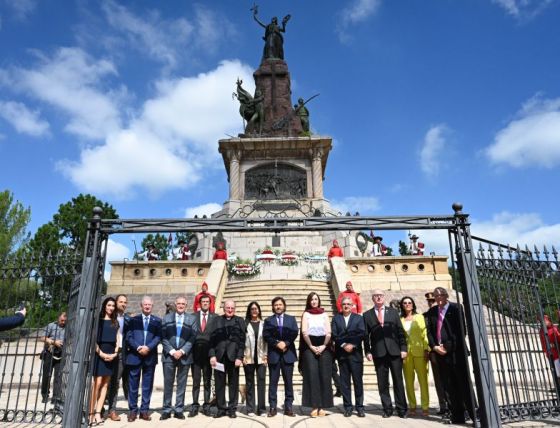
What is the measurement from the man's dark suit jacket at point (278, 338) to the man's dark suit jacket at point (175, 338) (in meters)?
1.27

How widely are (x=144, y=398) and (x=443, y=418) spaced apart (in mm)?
4435

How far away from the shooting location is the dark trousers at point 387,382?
6137 millimetres

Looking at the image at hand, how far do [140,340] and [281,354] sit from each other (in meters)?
2.26

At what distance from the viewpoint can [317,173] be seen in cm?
2358

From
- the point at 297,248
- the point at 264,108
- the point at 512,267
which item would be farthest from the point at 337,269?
the point at 264,108

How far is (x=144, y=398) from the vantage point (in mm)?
6176

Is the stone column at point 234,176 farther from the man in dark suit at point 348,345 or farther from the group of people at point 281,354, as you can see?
the man in dark suit at point 348,345

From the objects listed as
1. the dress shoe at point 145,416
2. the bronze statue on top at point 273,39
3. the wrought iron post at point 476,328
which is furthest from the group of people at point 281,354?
the bronze statue on top at point 273,39

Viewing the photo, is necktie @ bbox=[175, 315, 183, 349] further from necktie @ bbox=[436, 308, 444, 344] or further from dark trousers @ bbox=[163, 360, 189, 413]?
necktie @ bbox=[436, 308, 444, 344]

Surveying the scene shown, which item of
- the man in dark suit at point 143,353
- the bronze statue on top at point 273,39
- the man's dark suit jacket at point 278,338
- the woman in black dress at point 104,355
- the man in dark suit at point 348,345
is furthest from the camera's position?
the bronze statue on top at point 273,39

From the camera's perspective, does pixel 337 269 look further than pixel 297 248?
No

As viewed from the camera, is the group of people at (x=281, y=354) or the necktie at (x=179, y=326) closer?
the group of people at (x=281, y=354)

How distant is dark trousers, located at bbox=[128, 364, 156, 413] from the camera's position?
20.2 ft

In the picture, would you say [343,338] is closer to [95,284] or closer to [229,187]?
[95,284]
